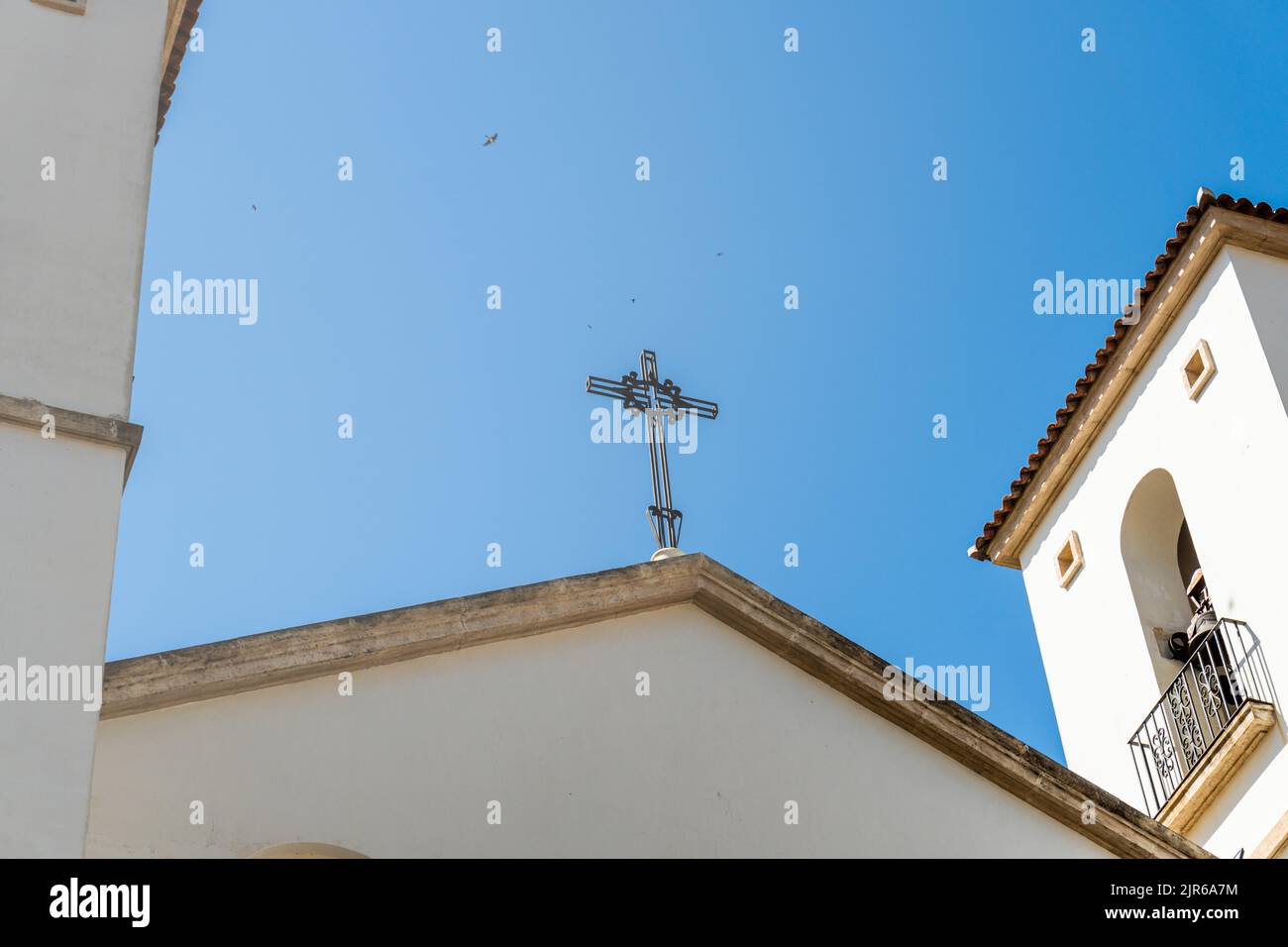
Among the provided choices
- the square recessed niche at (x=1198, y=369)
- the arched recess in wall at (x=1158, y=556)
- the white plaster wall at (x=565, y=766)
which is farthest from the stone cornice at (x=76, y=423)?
the square recessed niche at (x=1198, y=369)

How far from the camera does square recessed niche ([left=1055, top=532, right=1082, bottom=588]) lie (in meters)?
13.1

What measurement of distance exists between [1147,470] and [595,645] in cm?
566

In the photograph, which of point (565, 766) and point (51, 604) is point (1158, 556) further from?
point (51, 604)

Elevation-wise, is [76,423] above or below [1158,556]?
below

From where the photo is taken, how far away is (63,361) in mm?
6773

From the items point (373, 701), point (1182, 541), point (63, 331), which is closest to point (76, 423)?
point (63, 331)

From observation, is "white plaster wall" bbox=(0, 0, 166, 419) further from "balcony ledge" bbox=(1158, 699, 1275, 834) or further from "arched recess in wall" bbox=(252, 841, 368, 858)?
"balcony ledge" bbox=(1158, 699, 1275, 834)

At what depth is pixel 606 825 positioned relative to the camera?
748 cm

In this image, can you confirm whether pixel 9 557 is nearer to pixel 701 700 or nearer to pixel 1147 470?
pixel 701 700

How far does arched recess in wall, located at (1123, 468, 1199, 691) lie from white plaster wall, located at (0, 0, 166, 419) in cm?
719

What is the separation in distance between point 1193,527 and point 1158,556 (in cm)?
80

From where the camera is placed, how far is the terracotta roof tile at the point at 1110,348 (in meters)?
12.1

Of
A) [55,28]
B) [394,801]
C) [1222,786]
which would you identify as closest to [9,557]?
[394,801]
